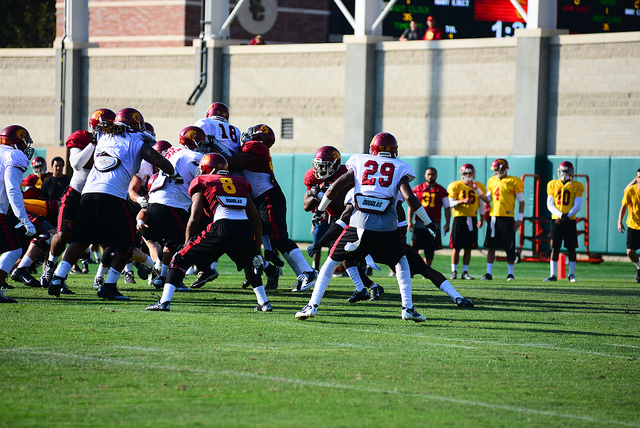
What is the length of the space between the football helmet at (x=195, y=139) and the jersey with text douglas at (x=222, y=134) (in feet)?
0.88

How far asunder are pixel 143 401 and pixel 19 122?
24.0 m

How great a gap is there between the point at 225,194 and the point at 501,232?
7915 millimetres

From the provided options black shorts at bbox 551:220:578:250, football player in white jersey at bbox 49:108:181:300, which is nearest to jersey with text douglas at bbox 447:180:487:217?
black shorts at bbox 551:220:578:250

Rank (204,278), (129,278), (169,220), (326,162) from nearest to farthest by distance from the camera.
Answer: (169,220) → (326,162) → (204,278) → (129,278)

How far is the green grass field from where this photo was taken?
212 inches

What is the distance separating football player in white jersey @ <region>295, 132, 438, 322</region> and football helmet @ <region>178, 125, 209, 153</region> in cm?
274

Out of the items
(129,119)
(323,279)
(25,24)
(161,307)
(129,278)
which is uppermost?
(25,24)

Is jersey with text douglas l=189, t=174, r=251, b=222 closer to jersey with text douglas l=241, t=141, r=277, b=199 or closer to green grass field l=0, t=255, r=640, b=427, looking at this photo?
green grass field l=0, t=255, r=640, b=427

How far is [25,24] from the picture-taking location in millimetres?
42094

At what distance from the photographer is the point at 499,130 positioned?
22625 millimetres

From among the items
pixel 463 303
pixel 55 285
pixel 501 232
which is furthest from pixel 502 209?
pixel 55 285

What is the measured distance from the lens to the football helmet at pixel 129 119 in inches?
404

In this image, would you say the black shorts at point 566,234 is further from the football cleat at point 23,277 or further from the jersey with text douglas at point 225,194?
the football cleat at point 23,277

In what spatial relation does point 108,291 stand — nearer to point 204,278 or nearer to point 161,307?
point 161,307
